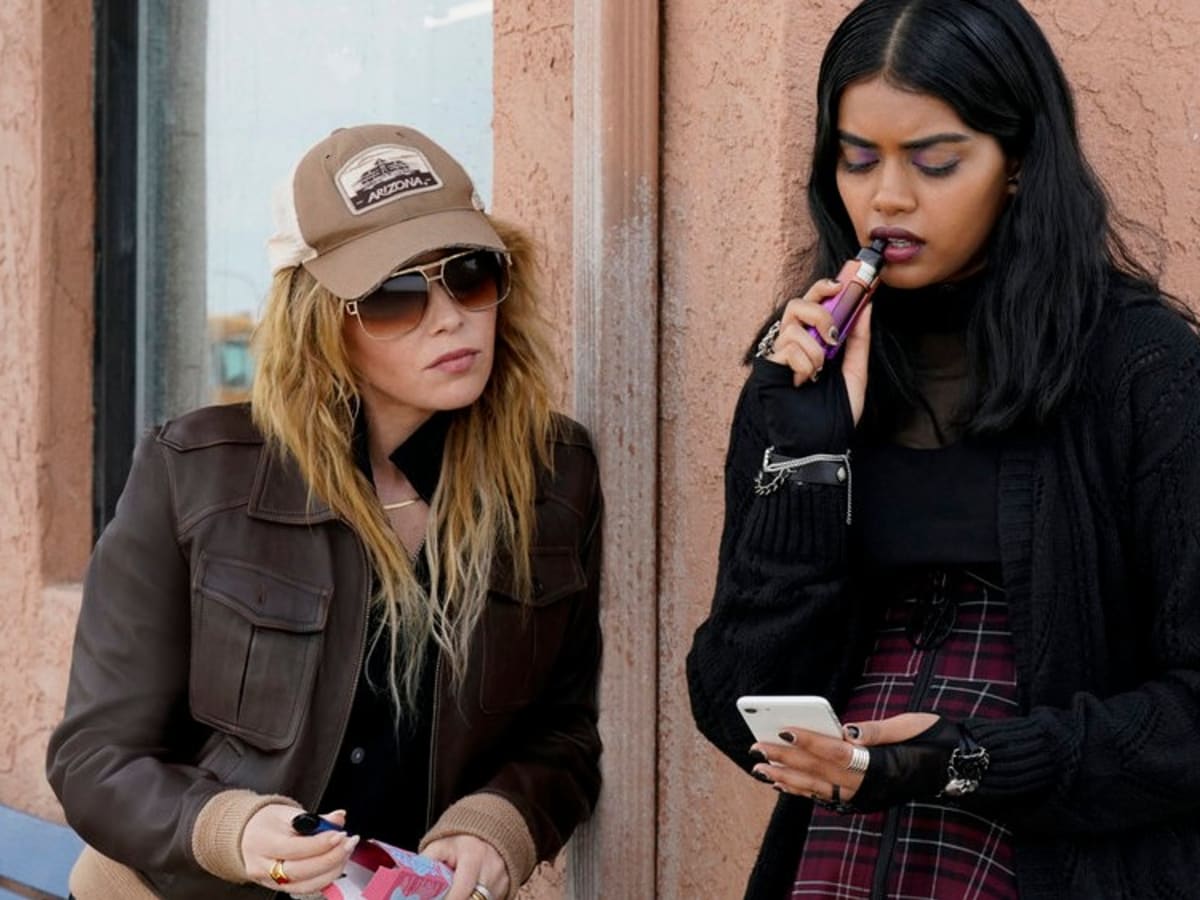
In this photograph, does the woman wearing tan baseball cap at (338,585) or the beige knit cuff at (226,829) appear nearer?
the beige knit cuff at (226,829)

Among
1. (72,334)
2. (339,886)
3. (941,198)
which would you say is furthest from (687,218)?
(72,334)

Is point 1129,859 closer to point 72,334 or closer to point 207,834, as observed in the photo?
point 207,834

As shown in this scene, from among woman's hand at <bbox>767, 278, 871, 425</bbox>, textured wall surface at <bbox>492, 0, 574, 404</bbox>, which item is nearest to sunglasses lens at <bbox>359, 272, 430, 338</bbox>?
textured wall surface at <bbox>492, 0, 574, 404</bbox>

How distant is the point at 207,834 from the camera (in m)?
2.64

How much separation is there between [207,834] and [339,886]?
0.26 meters

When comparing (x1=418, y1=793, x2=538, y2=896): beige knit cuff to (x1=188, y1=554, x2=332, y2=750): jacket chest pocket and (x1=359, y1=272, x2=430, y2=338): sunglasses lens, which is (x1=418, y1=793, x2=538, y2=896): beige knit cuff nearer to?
(x1=188, y1=554, x2=332, y2=750): jacket chest pocket

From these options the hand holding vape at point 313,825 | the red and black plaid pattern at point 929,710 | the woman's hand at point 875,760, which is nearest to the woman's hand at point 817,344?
the red and black plaid pattern at point 929,710

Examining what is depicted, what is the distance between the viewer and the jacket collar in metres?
2.79

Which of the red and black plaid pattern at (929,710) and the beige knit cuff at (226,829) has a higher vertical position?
the red and black plaid pattern at (929,710)

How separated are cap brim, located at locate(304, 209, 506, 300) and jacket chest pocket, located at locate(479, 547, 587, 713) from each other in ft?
1.64

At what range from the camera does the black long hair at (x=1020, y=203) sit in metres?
2.11

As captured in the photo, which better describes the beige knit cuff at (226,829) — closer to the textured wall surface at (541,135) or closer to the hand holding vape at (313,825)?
the hand holding vape at (313,825)

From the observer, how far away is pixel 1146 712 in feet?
6.61

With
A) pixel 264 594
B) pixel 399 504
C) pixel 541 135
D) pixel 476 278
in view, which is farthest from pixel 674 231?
pixel 264 594
